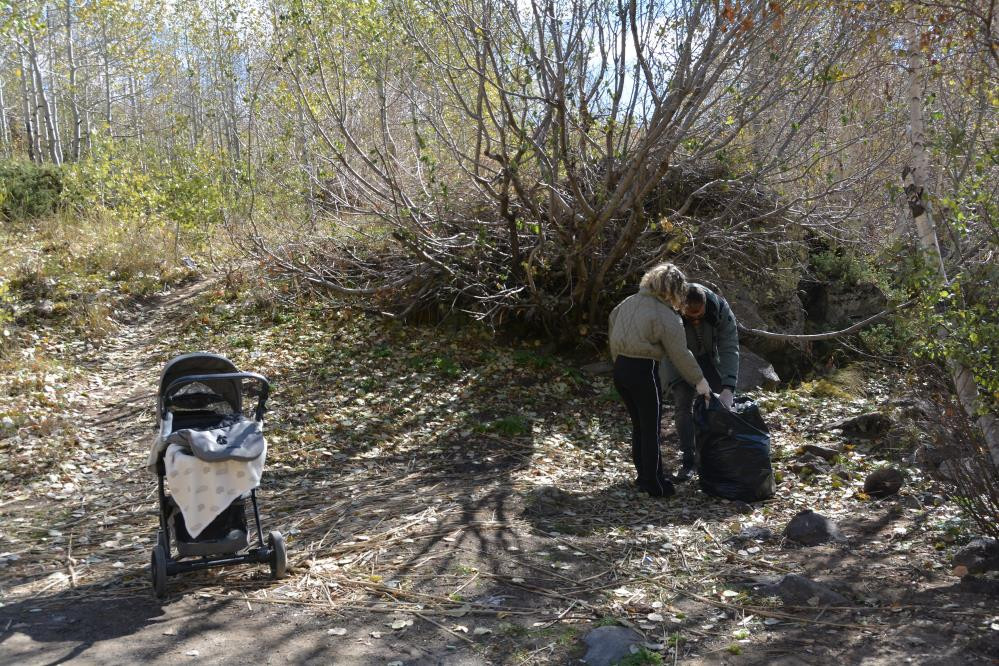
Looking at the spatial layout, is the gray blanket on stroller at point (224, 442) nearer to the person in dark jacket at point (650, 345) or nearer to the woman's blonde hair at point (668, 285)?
the person in dark jacket at point (650, 345)

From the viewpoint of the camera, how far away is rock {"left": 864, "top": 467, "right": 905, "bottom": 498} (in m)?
6.02

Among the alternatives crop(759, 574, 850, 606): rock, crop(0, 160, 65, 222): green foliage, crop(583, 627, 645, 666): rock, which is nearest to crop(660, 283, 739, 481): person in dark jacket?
crop(759, 574, 850, 606): rock

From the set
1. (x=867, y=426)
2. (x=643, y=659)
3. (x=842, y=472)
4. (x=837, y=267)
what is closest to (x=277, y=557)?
(x=643, y=659)

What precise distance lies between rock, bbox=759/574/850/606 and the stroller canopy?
130 inches

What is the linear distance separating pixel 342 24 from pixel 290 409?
184 inches

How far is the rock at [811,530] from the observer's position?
5129mm

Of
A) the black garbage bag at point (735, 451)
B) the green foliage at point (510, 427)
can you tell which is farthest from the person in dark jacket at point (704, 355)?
the green foliage at point (510, 427)

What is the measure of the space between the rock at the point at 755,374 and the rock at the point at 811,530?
14.0 feet

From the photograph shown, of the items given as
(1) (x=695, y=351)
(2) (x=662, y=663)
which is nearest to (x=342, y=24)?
(1) (x=695, y=351)

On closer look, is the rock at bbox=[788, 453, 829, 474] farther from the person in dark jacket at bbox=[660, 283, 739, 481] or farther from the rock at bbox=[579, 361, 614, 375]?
the rock at bbox=[579, 361, 614, 375]

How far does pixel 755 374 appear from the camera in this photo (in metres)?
9.62

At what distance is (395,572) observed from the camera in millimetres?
4723

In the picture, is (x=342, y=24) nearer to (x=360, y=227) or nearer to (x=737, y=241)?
(x=360, y=227)

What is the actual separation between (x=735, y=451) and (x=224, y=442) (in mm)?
3648
